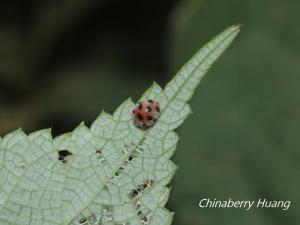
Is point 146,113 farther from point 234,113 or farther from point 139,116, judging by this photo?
point 234,113

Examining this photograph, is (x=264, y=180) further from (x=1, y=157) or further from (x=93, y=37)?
(x=93, y=37)

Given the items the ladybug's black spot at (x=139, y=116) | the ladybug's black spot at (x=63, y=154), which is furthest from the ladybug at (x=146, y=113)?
the ladybug's black spot at (x=63, y=154)

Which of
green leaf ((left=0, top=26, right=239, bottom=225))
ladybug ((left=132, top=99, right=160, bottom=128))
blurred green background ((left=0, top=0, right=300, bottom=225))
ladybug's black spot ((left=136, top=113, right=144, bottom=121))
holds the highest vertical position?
blurred green background ((left=0, top=0, right=300, bottom=225))

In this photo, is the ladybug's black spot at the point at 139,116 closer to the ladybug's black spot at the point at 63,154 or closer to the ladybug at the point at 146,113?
the ladybug at the point at 146,113

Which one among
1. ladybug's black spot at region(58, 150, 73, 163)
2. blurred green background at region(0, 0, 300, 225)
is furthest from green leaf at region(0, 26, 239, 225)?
blurred green background at region(0, 0, 300, 225)

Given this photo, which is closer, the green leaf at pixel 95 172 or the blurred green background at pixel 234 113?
the green leaf at pixel 95 172

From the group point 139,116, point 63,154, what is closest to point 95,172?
point 63,154

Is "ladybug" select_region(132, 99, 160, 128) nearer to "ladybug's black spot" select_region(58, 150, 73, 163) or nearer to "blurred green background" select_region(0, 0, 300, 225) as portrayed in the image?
"ladybug's black spot" select_region(58, 150, 73, 163)

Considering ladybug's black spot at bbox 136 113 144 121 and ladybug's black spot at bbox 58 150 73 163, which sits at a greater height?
ladybug's black spot at bbox 136 113 144 121
